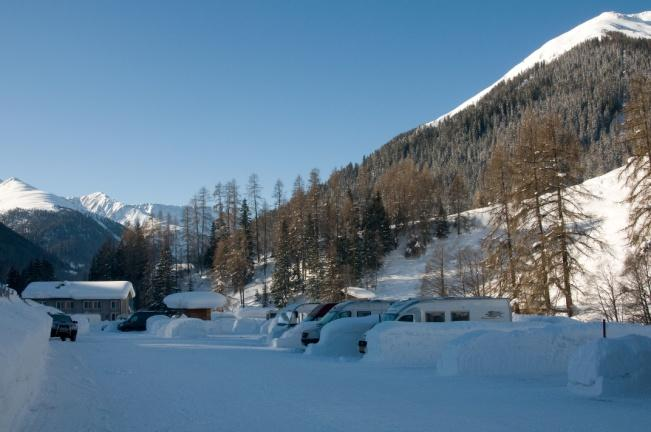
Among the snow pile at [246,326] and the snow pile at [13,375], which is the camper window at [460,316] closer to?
the snow pile at [13,375]

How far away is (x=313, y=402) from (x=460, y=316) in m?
12.7

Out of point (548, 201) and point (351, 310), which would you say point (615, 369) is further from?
point (548, 201)

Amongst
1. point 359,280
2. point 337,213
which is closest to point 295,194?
point 337,213

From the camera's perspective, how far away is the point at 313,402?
11.1m

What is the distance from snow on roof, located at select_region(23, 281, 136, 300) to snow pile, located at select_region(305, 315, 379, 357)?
60.9m

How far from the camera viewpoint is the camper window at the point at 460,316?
22.6 m

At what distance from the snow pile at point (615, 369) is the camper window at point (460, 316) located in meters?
10.3

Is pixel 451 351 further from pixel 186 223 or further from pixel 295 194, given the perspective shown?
pixel 186 223

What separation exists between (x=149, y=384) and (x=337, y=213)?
73.0m

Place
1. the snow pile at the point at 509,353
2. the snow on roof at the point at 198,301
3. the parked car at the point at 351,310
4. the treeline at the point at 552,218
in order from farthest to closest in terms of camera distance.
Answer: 1. the snow on roof at the point at 198,301
2. the treeline at the point at 552,218
3. the parked car at the point at 351,310
4. the snow pile at the point at 509,353

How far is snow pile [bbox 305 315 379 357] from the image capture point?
2288 centimetres

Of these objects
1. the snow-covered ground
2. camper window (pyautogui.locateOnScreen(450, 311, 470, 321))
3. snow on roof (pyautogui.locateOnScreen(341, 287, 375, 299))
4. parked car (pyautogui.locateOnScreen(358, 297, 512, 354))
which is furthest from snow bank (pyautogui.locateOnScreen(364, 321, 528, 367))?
snow on roof (pyautogui.locateOnScreen(341, 287, 375, 299))

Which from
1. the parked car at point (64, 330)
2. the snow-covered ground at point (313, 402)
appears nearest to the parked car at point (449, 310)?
the snow-covered ground at point (313, 402)

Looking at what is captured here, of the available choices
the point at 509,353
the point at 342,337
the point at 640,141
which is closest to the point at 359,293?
the point at 640,141
